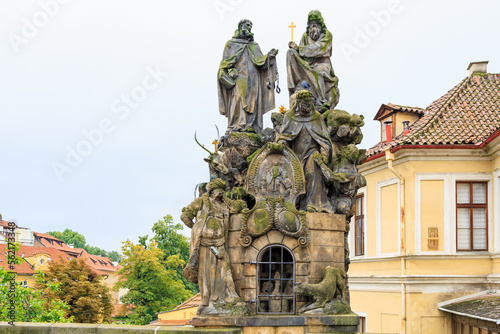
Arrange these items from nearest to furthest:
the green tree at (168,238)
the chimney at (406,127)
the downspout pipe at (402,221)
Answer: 1. the downspout pipe at (402,221)
2. the chimney at (406,127)
3. the green tree at (168,238)

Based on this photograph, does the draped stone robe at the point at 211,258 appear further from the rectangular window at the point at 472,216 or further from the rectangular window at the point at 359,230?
the rectangular window at the point at 359,230

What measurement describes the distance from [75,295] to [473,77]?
19995 mm

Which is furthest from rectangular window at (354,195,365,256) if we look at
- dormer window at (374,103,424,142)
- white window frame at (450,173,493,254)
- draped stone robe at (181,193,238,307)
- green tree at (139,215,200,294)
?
green tree at (139,215,200,294)

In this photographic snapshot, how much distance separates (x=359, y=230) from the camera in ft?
94.4

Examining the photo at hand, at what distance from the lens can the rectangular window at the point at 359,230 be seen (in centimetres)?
2839

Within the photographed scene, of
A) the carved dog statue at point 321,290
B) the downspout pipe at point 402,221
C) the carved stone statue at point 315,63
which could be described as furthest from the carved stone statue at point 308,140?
the downspout pipe at point 402,221

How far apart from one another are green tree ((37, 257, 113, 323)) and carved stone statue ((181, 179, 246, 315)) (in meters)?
22.0

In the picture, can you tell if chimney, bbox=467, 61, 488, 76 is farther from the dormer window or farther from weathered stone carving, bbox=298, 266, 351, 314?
weathered stone carving, bbox=298, 266, 351, 314

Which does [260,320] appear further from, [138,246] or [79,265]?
[138,246]

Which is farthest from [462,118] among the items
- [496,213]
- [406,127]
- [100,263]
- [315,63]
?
[100,263]

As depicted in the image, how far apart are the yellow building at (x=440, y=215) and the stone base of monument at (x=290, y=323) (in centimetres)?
1200

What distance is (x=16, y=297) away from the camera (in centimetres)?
1756

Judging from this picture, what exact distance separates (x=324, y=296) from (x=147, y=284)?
104 ft

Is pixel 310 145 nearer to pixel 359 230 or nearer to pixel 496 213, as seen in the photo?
pixel 496 213
